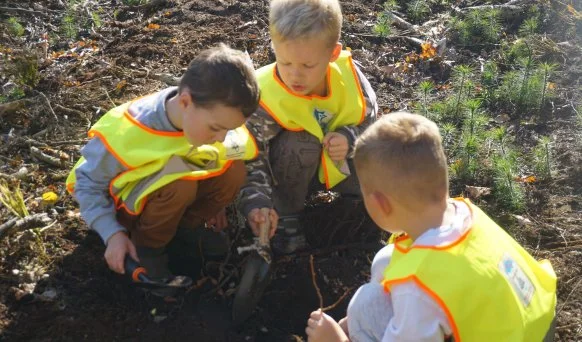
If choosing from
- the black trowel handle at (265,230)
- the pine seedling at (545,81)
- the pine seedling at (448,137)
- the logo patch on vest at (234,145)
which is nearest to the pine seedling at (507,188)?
the pine seedling at (448,137)

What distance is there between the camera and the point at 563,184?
387cm

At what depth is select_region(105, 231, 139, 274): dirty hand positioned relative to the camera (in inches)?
108

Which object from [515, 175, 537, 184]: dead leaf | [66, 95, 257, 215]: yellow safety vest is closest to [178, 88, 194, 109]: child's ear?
[66, 95, 257, 215]: yellow safety vest

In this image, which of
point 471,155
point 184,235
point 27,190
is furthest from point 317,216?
point 27,190

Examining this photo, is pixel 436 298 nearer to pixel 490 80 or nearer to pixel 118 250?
pixel 118 250

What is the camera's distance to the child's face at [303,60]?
3.03 m

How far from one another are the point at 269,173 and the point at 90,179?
0.89 meters

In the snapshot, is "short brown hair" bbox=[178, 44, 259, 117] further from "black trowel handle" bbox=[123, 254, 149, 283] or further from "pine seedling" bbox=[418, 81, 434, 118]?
"pine seedling" bbox=[418, 81, 434, 118]

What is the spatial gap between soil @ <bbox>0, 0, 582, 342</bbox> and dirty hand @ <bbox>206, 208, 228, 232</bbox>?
3.7 inches

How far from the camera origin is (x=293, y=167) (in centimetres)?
338

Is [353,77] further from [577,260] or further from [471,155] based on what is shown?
[577,260]

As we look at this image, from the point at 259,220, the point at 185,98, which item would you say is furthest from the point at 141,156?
the point at 259,220

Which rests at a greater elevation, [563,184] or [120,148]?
[120,148]

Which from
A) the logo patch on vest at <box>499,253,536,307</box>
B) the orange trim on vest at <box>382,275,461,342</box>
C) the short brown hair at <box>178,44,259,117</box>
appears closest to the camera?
the orange trim on vest at <box>382,275,461,342</box>
